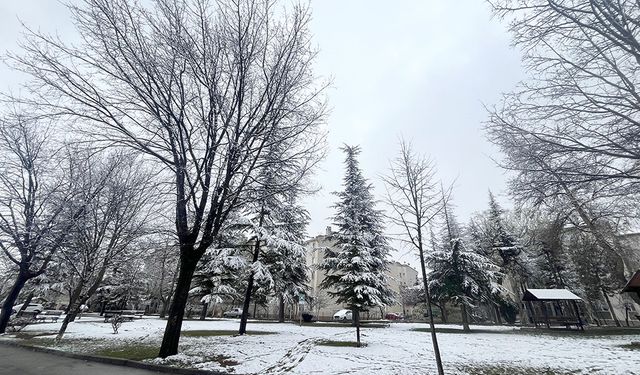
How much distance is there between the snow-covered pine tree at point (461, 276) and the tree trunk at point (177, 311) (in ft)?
54.5

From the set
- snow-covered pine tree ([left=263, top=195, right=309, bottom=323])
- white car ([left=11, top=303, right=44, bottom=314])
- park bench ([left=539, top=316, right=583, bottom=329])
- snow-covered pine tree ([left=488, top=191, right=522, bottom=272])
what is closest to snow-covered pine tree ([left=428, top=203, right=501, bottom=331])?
park bench ([left=539, top=316, right=583, bottom=329])

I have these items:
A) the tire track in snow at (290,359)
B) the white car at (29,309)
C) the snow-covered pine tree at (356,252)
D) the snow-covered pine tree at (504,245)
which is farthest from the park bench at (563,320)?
the white car at (29,309)

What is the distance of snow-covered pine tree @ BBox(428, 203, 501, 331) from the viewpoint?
1959 centimetres

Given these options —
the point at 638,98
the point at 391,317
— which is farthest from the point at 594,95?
the point at 391,317

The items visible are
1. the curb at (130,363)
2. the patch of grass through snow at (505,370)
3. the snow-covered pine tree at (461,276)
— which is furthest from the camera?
the snow-covered pine tree at (461,276)

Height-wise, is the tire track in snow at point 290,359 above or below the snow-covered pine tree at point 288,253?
below

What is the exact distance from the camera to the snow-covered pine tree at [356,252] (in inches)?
606

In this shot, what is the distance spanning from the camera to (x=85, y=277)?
14.5 metres

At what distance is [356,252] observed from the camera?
17156mm

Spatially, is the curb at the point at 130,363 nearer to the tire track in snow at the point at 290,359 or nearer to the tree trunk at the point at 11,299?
the tire track in snow at the point at 290,359

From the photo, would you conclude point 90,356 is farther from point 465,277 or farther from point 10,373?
point 465,277

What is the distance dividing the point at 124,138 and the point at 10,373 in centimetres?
676

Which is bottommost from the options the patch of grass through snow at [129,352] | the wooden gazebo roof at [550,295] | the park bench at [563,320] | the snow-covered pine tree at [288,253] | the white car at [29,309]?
the patch of grass through snow at [129,352]

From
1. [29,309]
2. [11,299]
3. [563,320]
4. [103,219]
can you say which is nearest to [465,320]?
[563,320]
